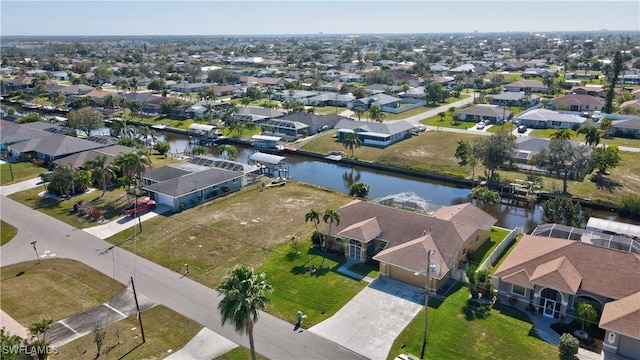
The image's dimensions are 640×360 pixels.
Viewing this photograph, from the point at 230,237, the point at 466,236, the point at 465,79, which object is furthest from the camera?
the point at 465,79

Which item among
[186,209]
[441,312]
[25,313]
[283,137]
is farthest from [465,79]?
[25,313]

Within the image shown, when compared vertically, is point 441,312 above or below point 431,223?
below

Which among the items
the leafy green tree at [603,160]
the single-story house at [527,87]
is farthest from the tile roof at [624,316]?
the single-story house at [527,87]

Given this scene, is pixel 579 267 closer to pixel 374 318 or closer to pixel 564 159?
pixel 374 318

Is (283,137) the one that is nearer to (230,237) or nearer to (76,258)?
(230,237)

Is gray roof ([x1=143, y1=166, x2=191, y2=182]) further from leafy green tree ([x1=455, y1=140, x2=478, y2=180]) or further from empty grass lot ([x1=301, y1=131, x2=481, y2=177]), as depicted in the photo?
leafy green tree ([x1=455, y1=140, x2=478, y2=180])

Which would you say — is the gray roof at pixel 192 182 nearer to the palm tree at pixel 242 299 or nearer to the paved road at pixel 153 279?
the paved road at pixel 153 279
